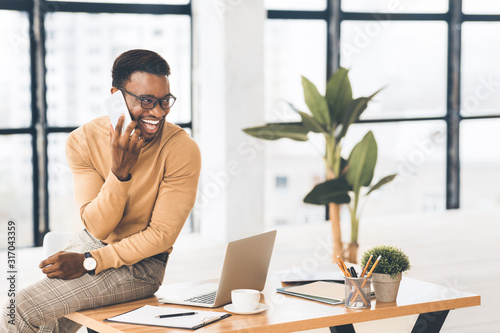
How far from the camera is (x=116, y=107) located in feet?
7.04

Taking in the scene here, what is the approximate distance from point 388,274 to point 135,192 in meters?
0.83

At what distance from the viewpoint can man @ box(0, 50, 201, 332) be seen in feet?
6.56

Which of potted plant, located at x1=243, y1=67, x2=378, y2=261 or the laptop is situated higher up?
potted plant, located at x1=243, y1=67, x2=378, y2=261

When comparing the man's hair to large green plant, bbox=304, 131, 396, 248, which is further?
large green plant, bbox=304, 131, 396, 248

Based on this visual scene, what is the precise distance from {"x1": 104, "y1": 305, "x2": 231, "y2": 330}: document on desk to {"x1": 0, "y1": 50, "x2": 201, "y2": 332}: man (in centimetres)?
16

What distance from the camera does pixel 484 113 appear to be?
23.1ft

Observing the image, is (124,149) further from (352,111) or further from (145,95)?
(352,111)

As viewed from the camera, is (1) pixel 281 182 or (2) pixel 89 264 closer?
(2) pixel 89 264

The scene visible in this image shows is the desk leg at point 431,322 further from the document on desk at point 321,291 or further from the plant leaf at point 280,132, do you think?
the plant leaf at point 280,132

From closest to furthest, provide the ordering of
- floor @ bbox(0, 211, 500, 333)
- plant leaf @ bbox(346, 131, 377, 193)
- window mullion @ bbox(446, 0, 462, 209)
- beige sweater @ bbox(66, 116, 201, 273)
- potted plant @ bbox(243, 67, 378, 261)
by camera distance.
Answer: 1. beige sweater @ bbox(66, 116, 201, 273)
2. floor @ bbox(0, 211, 500, 333)
3. plant leaf @ bbox(346, 131, 377, 193)
4. potted plant @ bbox(243, 67, 378, 261)
5. window mullion @ bbox(446, 0, 462, 209)

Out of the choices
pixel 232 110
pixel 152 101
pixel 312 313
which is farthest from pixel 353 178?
pixel 312 313

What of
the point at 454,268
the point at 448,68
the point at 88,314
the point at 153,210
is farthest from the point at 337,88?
the point at 448,68

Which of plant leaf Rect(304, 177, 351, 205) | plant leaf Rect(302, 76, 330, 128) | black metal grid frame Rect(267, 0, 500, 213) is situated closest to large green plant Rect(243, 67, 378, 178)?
plant leaf Rect(302, 76, 330, 128)

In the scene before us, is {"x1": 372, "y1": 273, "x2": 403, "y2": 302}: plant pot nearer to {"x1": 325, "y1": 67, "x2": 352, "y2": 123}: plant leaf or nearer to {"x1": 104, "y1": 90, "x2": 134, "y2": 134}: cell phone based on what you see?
{"x1": 104, "y1": 90, "x2": 134, "y2": 134}: cell phone
